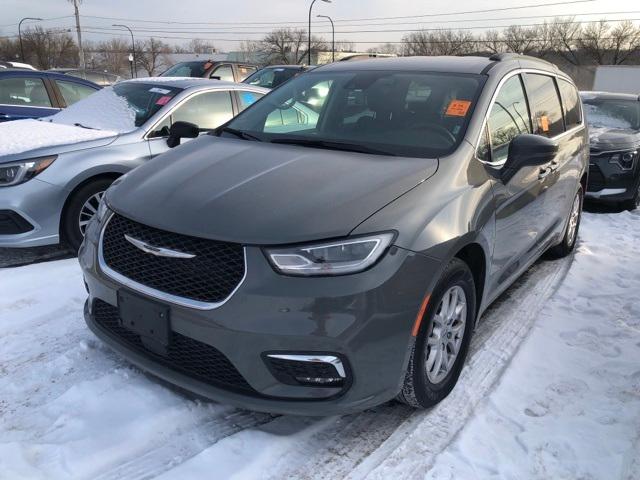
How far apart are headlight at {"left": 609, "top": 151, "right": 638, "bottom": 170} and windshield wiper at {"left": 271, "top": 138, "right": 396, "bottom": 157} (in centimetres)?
552

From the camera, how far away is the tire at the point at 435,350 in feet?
8.16

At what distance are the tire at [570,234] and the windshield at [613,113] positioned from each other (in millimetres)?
3585

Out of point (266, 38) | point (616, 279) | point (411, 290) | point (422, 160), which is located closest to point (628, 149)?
point (616, 279)

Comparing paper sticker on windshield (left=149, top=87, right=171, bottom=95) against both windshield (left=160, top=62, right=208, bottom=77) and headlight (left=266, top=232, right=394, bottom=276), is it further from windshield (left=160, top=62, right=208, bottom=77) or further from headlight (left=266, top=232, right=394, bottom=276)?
windshield (left=160, top=62, right=208, bottom=77)

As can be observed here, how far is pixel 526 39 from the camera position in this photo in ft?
224

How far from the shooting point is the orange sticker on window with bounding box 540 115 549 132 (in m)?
3.97

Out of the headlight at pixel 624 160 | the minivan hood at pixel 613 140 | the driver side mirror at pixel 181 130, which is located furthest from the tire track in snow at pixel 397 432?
the minivan hood at pixel 613 140

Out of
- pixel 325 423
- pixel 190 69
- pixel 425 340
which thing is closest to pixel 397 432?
pixel 325 423

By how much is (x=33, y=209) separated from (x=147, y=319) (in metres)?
2.49

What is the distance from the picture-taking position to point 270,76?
39.1 feet

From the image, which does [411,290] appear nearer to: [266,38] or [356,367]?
[356,367]

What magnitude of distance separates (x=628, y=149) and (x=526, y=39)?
6848 cm

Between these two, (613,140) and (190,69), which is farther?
(190,69)

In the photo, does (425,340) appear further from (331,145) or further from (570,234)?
(570,234)
